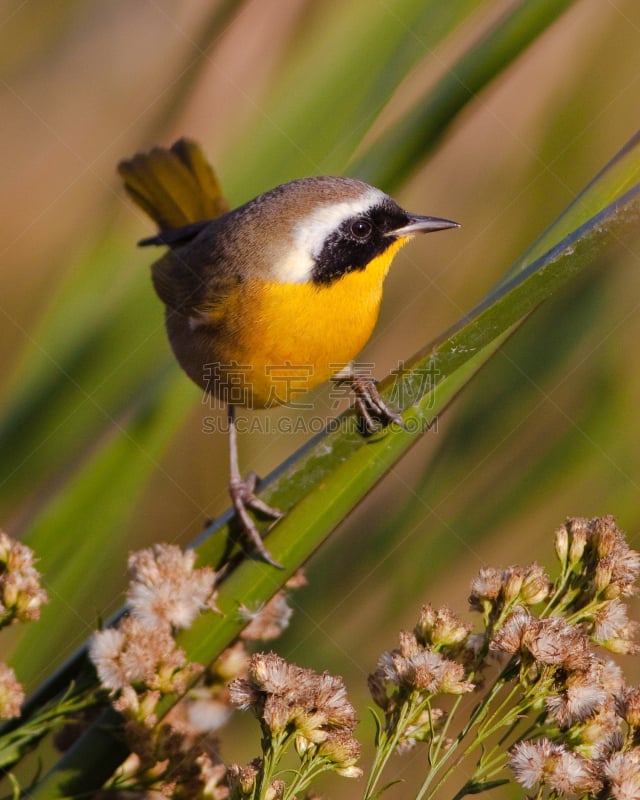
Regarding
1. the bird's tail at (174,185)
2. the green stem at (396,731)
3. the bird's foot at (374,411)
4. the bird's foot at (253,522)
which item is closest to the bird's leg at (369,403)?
the bird's foot at (374,411)

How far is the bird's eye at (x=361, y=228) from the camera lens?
224cm

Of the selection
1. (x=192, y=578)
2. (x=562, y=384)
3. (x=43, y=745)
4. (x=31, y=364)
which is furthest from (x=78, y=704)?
(x=562, y=384)

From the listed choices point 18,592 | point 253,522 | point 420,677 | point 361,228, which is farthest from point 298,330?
point 420,677

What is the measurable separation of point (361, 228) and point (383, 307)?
0.43 meters

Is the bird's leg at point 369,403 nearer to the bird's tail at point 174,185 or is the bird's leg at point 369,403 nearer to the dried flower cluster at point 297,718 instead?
the dried flower cluster at point 297,718

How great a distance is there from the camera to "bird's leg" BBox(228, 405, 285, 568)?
4.83 feet

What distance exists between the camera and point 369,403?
1.92 meters

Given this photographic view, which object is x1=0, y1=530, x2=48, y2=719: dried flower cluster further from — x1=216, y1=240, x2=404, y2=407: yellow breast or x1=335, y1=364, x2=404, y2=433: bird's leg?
x1=216, y1=240, x2=404, y2=407: yellow breast

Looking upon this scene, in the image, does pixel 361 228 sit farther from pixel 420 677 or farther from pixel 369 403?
pixel 420 677

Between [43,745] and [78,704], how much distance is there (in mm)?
356

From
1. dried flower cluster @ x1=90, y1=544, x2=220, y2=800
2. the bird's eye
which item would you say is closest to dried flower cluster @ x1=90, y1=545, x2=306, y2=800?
dried flower cluster @ x1=90, y1=544, x2=220, y2=800

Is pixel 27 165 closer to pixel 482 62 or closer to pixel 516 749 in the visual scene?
pixel 482 62

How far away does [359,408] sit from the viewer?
162cm

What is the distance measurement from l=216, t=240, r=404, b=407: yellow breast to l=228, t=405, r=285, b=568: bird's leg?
0.24 m
